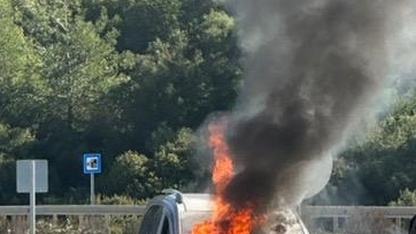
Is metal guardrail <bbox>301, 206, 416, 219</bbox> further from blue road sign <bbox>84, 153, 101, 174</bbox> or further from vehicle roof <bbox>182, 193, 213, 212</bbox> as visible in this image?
blue road sign <bbox>84, 153, 101, 174</bbox>

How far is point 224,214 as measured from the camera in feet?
44.6

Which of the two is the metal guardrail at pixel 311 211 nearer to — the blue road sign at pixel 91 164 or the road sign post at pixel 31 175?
the blue road sign at pixel 91 164

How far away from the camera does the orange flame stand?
13.3m

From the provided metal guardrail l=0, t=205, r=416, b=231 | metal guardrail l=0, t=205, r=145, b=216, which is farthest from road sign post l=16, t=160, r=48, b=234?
metal guardrail l=0, t=205, r=145, b=216

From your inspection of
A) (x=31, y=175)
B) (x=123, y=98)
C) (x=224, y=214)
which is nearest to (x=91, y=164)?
(x=31, y=175)

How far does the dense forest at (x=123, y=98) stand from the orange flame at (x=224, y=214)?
17.6 meters

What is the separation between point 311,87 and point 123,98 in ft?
109

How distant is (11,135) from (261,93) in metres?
32.2

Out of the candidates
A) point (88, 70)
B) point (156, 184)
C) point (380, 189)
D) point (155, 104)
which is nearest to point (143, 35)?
point (88, 70)

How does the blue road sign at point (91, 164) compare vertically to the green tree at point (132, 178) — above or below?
below

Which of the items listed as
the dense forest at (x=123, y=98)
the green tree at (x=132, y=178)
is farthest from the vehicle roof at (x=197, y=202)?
the green tree at (x=132, y=178)

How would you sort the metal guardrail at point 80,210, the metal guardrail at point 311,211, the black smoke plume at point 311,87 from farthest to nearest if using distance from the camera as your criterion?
1. the metal guardrail at point 80,210
2. the metal guardrail at point 311,211
3. the black smoke plume at point 311,87

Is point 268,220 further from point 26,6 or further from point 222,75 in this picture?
point 26,6

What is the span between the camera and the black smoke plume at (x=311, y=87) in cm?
1384
